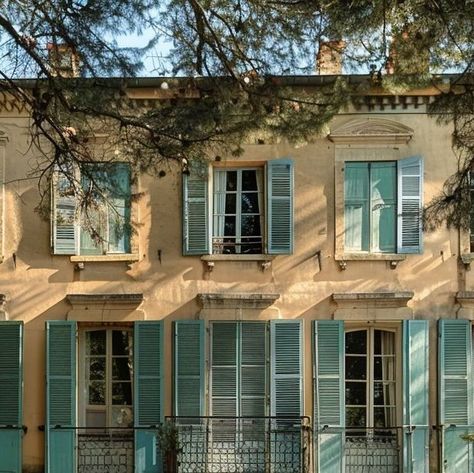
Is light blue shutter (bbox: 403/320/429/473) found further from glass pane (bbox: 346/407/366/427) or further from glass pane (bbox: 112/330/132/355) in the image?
glass pane (bbox: 112/330/132/355)

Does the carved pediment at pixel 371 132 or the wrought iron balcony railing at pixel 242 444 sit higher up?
the carved pediment at pixel 371 132

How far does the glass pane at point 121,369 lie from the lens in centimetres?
1453

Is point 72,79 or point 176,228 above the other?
point 72,79

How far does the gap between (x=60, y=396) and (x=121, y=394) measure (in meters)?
0.93

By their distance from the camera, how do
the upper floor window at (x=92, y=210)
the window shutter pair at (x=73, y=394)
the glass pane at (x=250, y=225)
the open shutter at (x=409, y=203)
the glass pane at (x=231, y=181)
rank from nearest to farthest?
the upper floor window at (x=92, y=210), the window shutter pair at (x=73, y=394), the open shutter at (x=409, y=203), the glass pane at (x=250, y=225), the glass pane at (x=231, y=181)

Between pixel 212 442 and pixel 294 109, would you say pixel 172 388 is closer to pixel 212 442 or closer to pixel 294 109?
pixel 212 442

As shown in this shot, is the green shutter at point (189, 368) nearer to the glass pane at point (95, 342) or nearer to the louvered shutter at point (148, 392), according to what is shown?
the louvered shutter at point (148, 392)

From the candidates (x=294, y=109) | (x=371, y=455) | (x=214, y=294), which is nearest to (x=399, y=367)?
(x=371, y=455)

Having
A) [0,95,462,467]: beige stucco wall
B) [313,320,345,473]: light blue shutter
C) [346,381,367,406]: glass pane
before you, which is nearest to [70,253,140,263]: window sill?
[0,95,462,467]: beige stucco wall

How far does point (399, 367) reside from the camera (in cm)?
1425

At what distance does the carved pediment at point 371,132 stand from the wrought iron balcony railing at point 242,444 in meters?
4.08

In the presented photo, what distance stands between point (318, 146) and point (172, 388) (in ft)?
13.4

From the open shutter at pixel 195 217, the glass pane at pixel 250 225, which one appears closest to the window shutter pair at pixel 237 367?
the open shutter at pixel 195 217

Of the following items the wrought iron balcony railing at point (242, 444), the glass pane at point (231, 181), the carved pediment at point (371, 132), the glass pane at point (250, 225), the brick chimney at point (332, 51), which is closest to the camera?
the brick chimney at point (332, 51)
